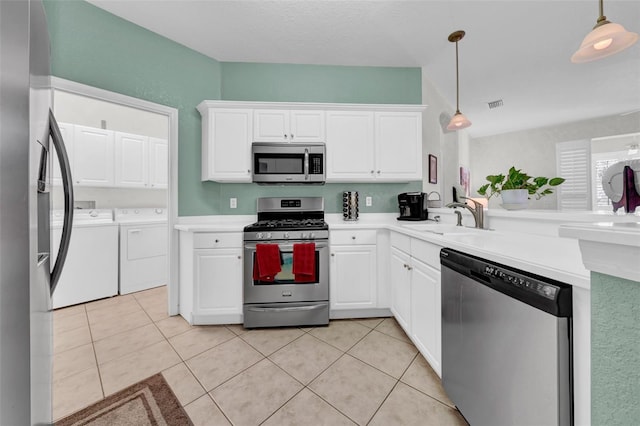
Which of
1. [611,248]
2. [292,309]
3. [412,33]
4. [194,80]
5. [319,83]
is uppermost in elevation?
A: [412,33]

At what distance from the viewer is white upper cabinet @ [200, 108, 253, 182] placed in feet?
8.40

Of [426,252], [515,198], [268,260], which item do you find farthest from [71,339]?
[515,198]

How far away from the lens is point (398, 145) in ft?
8.88

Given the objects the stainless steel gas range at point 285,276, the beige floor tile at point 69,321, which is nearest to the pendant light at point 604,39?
the stainless steel gas range at point 285,276

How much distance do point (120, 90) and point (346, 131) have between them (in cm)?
219

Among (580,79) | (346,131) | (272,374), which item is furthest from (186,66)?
(580,79)

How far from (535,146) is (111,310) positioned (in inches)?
330

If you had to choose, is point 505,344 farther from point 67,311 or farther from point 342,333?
point 67,311

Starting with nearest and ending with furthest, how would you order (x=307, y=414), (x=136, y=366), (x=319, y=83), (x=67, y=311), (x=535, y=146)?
(x=307, y=414), (x=136, y=366), (x=67, y=311), (x=319, y=83), (x=535, y=146)

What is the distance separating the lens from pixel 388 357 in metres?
1.77

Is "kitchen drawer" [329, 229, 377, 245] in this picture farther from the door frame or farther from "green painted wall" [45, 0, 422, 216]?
the door frame

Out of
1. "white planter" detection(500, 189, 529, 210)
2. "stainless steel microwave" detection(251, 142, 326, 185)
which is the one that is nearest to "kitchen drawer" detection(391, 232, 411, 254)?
"white planter" detection(500, 189, 529, 210)

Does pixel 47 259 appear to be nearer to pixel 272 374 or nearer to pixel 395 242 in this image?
pixel 272 374

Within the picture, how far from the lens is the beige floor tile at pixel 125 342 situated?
186 cm
